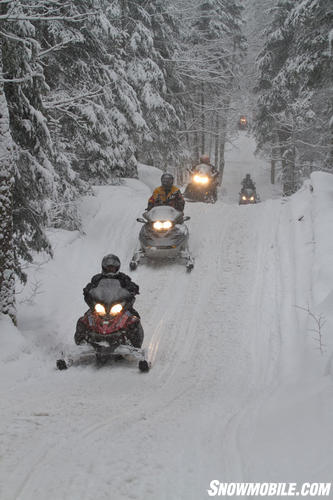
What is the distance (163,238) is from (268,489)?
308 inches

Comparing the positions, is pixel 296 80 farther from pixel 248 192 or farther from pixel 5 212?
pixel 5 212

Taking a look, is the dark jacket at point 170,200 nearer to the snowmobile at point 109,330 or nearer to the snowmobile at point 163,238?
the snowmobile at point 163,238

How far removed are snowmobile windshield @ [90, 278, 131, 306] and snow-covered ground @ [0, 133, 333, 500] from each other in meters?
0.98

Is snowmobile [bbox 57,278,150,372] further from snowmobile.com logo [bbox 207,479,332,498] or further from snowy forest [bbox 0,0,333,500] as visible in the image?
snowmobile.com logo [bbox 207,479,332,498]

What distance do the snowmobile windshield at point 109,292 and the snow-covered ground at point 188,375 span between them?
0.98 m

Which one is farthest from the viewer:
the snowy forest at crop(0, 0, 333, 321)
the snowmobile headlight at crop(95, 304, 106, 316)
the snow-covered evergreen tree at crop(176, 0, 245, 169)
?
the snow-covered evergreen tree at crop(176, 0, 245, 169)

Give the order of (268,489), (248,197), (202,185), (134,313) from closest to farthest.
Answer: (268,489) → (134,313) → (202,185) → (248,197)

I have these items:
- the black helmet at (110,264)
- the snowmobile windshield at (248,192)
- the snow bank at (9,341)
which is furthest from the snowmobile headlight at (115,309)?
the snowmobile windshield at (248,192)

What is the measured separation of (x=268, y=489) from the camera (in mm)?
2793

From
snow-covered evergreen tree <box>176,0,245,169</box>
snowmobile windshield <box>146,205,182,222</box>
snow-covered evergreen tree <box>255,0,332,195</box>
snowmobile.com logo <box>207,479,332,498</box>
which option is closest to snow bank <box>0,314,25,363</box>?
snowmobile.com logo <box>207,479,332,498</box>

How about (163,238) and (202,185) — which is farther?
(202,185)

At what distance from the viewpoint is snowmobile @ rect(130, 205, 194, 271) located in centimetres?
1036

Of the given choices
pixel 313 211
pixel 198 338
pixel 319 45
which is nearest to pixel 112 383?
pixel 198 338

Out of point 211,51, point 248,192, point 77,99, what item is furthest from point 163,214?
point 211,51
